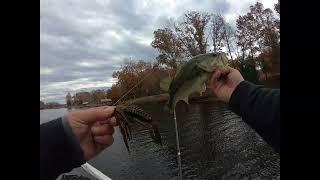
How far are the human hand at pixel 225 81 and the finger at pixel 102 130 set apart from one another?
0.45m

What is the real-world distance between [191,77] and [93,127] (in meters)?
0.46

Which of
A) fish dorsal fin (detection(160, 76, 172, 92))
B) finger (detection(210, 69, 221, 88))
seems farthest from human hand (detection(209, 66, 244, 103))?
fish dorsal fin (detection(160, 76, 172, 92))

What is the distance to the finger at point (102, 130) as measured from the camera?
5.16 ft

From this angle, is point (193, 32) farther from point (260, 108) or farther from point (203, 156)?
point (203, 156)

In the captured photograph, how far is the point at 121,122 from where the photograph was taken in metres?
1.56

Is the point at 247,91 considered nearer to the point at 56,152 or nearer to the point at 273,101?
the point at 273,101

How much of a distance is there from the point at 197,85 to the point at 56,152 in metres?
0.62

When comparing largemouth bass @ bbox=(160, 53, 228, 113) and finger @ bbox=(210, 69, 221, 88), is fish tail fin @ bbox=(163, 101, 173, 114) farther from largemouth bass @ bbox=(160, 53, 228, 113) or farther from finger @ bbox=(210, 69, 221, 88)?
finger @ bbox=(210, 69, 221, 88)

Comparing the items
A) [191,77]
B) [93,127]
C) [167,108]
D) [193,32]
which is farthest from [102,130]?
[193,32]

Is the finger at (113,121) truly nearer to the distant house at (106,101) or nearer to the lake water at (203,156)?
the distant house at (106,101)

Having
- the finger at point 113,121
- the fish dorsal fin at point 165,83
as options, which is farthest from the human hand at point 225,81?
the finger at point 113,121

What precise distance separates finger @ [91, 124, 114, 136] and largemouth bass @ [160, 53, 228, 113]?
0.25 metres

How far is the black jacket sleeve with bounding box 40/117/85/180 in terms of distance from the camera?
1.54 m
